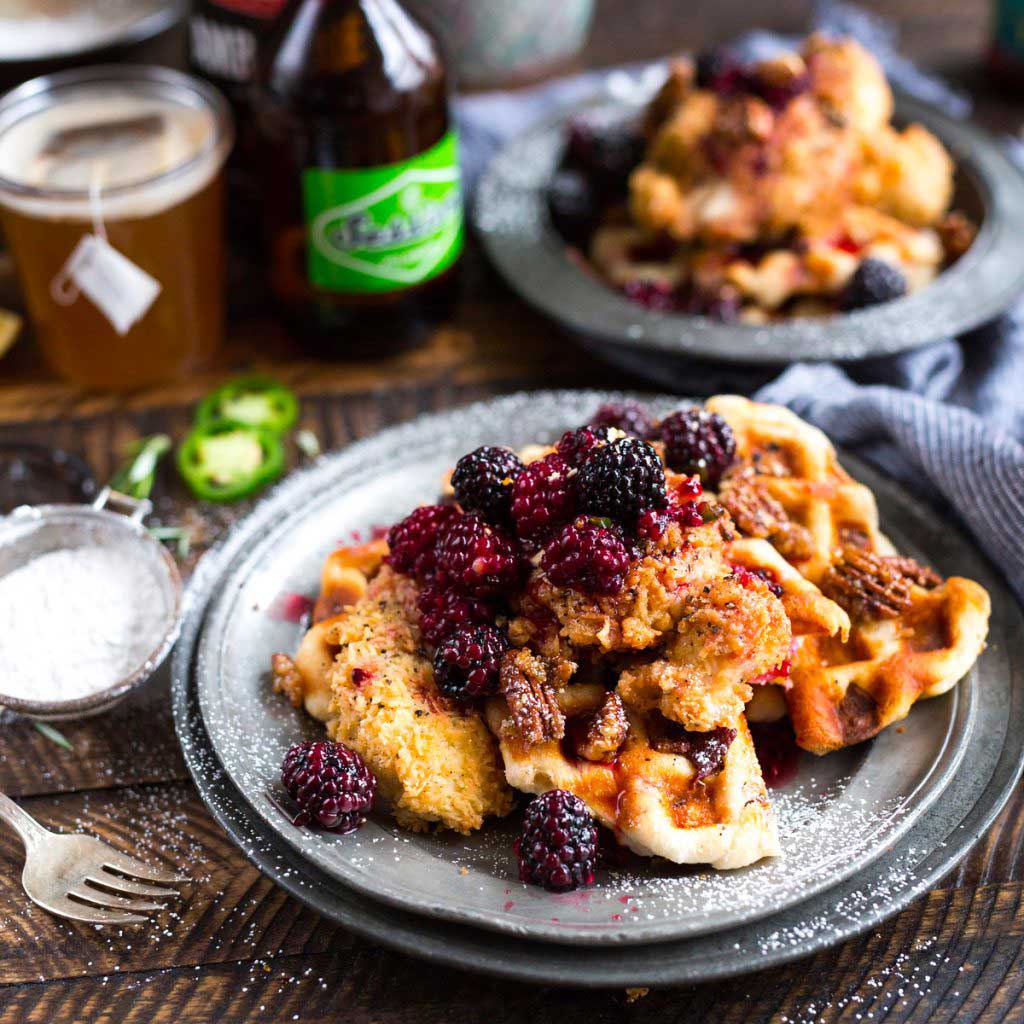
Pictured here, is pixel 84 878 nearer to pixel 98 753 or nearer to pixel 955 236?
pixel 98 753

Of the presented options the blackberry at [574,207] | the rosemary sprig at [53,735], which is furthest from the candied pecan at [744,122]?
the rosemary sprig at [53,735]

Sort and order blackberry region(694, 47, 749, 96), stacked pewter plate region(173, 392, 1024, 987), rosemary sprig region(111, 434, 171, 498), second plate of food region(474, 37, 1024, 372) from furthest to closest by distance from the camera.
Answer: blackberry region(694, 47, 749, 96), second plate of food region(474, 37, 1024, 372), rosemary sprig region(111, 434, 171, 498), stacked pewter plate region(173, 392, 1024, 987)

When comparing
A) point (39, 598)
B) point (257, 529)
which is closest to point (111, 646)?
point (39, 598)

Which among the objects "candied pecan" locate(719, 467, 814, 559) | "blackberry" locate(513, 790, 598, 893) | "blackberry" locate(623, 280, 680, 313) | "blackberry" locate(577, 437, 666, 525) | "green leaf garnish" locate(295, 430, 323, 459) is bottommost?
"green leaf garnish" locate(295, 430, 323, 459)

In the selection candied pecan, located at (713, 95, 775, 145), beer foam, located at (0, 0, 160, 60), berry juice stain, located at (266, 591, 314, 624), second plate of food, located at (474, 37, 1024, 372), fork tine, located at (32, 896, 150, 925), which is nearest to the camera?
fork tine, located at (32, 896, 150, 925)

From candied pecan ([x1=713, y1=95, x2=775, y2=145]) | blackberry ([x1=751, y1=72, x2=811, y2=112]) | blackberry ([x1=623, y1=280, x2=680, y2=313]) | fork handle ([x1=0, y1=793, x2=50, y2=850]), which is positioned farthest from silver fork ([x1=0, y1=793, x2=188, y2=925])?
blackberry ([x1=751, y1=72, x2=811, y2=112])

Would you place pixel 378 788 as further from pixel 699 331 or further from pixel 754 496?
pixel 699 331

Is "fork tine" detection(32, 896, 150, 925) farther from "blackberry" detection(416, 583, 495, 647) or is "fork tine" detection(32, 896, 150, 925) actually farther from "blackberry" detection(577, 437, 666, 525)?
"blackberry" detection(577, 437, 666, 525)
